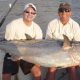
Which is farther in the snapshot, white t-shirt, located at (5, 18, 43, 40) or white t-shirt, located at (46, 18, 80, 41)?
white t-shirt, located at (46, 18, 80, 41)

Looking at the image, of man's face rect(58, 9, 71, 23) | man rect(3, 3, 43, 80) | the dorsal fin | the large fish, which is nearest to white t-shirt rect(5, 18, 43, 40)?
man rect(3, 3, 43, 80)

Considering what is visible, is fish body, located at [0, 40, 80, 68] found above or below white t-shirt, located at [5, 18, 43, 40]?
below

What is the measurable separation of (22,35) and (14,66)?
57 centimetres

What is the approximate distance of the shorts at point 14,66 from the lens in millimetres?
5180

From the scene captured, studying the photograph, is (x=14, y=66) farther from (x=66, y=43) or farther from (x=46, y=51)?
(x=66, y=43)

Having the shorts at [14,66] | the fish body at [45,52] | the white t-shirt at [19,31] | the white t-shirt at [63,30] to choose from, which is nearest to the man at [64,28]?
the white t-shirt at [63,30]

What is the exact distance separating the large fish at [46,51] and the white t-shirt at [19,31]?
0.77ft

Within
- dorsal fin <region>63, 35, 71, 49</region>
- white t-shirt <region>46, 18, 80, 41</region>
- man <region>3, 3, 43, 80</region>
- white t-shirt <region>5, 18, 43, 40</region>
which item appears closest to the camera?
dorsal fin <region>63, 35, 71, 49</region>

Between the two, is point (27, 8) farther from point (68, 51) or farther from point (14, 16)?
point (14, 16)

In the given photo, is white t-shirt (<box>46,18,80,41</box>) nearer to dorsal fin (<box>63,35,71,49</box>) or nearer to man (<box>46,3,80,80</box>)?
man (<box>46,3,80,80</box>)

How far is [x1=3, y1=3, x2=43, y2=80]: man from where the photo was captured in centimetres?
517

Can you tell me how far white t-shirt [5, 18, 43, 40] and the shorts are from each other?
0.36m

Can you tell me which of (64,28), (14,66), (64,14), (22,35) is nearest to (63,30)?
(64,28)

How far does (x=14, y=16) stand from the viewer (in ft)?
37.3
